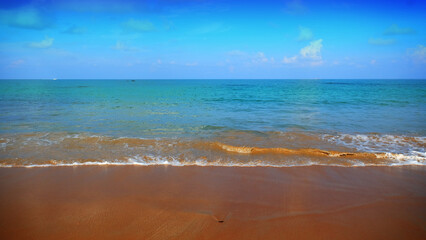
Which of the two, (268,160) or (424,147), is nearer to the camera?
(268,160)

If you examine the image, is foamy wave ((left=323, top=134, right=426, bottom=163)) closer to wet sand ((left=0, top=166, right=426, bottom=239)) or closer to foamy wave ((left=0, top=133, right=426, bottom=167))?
foamy wave ((left=0, top=133, right=426, bottom=167))

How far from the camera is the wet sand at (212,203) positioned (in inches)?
145

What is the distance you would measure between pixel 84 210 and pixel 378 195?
19.2 ft

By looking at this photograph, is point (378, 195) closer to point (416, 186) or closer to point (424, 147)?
point (416, 186)

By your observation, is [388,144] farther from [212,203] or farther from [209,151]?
[212,203]

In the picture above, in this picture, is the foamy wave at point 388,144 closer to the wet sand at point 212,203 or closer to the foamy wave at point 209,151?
the foamy wave at point 209,151

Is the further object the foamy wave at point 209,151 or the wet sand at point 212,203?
the foamy wave at point 209,151

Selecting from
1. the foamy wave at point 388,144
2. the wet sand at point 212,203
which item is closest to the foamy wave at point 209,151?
the foamy wave at point 388,144

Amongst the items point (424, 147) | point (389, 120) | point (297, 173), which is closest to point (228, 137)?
point (297, 173)

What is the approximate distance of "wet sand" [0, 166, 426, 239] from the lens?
3689 mm

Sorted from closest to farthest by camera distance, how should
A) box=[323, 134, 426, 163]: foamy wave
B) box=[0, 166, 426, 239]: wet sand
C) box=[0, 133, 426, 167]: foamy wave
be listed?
box=[0, 166, 426, 239]: wet sand < box=[0, 133, 426, 167]: foamy wave < box=[323, 134, 426, 163]: foamy wave

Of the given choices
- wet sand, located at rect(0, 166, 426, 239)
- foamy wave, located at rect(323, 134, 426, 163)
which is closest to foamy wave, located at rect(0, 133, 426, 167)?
foamy wave, located at rect(323, 134, 426, 163)

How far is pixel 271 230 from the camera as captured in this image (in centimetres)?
371

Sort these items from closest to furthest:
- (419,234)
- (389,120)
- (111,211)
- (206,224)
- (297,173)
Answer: (419,234)
(206,224)
(111,211)
(297,173)
(389,120)
